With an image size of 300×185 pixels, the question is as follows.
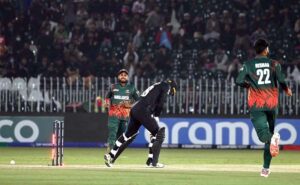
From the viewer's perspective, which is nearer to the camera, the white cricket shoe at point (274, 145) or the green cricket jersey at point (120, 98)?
the white cricket shoe at point (274, 145)

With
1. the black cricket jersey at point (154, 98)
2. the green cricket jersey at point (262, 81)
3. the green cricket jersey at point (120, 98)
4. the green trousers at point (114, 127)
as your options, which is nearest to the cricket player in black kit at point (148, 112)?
the black cricket jersey at point (154, 98)

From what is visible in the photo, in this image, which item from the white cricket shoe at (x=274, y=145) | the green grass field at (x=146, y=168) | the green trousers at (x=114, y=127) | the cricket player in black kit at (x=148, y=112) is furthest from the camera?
the green trousers at (x=114, y=127)

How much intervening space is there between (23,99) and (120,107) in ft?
27.0

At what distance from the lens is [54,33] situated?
1453 inches

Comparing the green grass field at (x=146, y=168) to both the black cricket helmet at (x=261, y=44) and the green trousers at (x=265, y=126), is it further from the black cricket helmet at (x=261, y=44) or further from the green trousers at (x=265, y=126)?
the black cricket helmet at (x=261, y=44)

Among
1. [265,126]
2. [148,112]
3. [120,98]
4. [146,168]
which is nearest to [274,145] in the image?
[265,126]

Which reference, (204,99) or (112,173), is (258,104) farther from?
(204,99)

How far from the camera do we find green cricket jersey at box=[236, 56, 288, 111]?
17.7m

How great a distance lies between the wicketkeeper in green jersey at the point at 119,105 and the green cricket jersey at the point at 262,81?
7.76 m

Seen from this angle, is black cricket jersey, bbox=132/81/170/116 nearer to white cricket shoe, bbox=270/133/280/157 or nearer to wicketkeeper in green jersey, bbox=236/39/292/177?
Result: wicketkeeper in green jersey, bbox=236/39/292/177

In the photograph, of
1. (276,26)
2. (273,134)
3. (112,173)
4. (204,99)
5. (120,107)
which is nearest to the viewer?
(273,134)

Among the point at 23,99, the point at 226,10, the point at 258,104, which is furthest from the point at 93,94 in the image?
the point at 258,104

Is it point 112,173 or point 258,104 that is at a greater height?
point 258,104

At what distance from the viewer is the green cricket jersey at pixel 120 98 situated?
25.3 m
